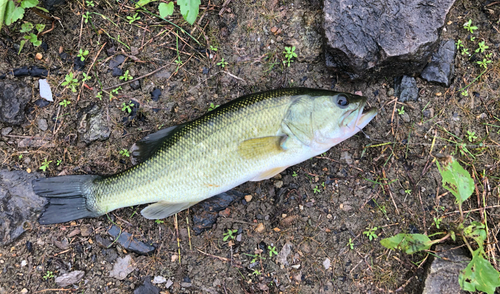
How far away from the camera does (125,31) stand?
4.04 m

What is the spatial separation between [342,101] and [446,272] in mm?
2461

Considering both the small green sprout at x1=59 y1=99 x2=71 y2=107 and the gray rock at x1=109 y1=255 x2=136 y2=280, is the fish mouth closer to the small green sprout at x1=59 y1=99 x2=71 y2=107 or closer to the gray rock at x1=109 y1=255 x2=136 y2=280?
the gray rock at x1=109 y1=255 x2=136 y2=280

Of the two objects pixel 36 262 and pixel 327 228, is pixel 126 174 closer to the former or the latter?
pixel 36 262

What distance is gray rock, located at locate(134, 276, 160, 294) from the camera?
3941mm

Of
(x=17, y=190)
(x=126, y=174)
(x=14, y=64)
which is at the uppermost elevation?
(x=14, y=64)

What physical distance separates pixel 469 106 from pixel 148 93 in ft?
13.6

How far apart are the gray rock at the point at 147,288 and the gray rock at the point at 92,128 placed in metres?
1.92

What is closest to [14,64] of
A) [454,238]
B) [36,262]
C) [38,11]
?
[38,11]

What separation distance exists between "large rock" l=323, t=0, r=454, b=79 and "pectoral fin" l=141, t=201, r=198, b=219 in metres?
2.61

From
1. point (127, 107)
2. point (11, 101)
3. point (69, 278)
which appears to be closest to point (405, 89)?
point (127, 107)

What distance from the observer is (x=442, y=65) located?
3.89 metres

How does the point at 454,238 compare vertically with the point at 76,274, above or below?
above

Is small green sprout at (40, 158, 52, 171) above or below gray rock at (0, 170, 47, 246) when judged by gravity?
above

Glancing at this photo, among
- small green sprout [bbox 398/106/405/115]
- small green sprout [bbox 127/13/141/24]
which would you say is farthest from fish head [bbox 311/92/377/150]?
small green sprout [bbox 127/13/141/24]
